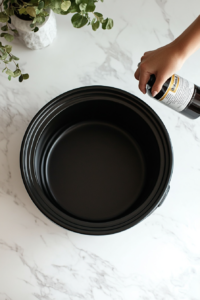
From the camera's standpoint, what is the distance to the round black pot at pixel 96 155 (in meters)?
0.74

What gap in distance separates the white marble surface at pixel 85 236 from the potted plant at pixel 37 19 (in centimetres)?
8

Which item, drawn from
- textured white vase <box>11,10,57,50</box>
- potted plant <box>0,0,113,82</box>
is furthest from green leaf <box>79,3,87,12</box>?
textured white vase <box>11,10,57,50</box>

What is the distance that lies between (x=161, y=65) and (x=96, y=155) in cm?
35

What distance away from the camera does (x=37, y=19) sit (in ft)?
2.23

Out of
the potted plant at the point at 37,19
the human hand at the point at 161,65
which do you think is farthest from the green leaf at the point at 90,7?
the human hand at the point at 161,65

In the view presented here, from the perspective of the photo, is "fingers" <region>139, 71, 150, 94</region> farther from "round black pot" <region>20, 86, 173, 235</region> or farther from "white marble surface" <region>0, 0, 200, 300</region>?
"white marble surface" <region>0, 0, 200, 300</region>

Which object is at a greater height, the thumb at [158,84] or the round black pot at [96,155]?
the thumb at [158,84]

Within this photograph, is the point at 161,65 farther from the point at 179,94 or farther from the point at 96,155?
the point at 96,155

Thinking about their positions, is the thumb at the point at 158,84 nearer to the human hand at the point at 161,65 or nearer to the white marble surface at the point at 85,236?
the human hand at the point at 161,65

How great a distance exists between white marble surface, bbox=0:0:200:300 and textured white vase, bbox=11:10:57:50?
1.2 inches

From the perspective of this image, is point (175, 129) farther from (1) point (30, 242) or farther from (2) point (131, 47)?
(1) point (30, 242)

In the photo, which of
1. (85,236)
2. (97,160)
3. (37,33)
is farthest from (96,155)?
(37,33)

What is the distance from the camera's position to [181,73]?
90 centimetres

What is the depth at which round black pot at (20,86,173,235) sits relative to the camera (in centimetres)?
74
